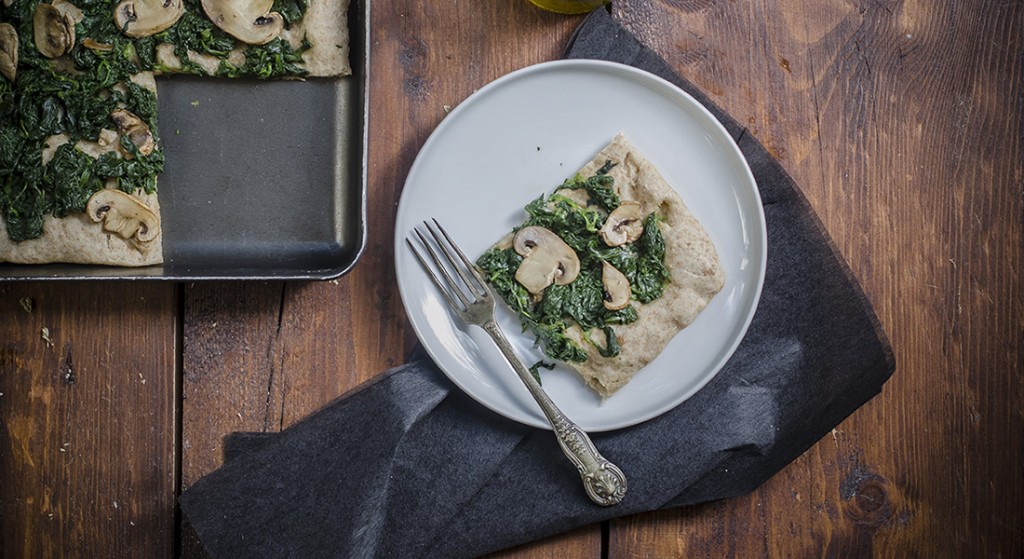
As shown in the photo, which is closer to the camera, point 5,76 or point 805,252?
point 5,76

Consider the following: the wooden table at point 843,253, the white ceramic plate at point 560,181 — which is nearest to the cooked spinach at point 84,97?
the wooden table at point 843,253

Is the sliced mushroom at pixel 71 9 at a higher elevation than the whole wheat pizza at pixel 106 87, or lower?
higher

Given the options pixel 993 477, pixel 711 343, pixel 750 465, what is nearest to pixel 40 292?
pixel 711 343

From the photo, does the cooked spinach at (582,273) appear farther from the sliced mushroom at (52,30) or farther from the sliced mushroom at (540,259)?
the sliced mushroom at (52,30)

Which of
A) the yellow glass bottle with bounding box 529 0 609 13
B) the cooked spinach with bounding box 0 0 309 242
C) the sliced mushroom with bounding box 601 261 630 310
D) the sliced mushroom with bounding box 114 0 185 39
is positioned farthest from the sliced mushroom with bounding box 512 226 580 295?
the sliced mushroom with bounding box 114 0 185 39

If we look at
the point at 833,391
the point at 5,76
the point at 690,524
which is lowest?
the point at 690,524

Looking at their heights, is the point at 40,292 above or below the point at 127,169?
below

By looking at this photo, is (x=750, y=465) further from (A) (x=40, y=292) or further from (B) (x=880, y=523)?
(A) (x=40, y=292)

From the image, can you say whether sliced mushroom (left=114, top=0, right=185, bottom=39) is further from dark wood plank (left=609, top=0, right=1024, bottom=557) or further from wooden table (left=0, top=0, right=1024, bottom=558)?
dark wood plank (left=609, top=0, right=1024, bottom=557)
